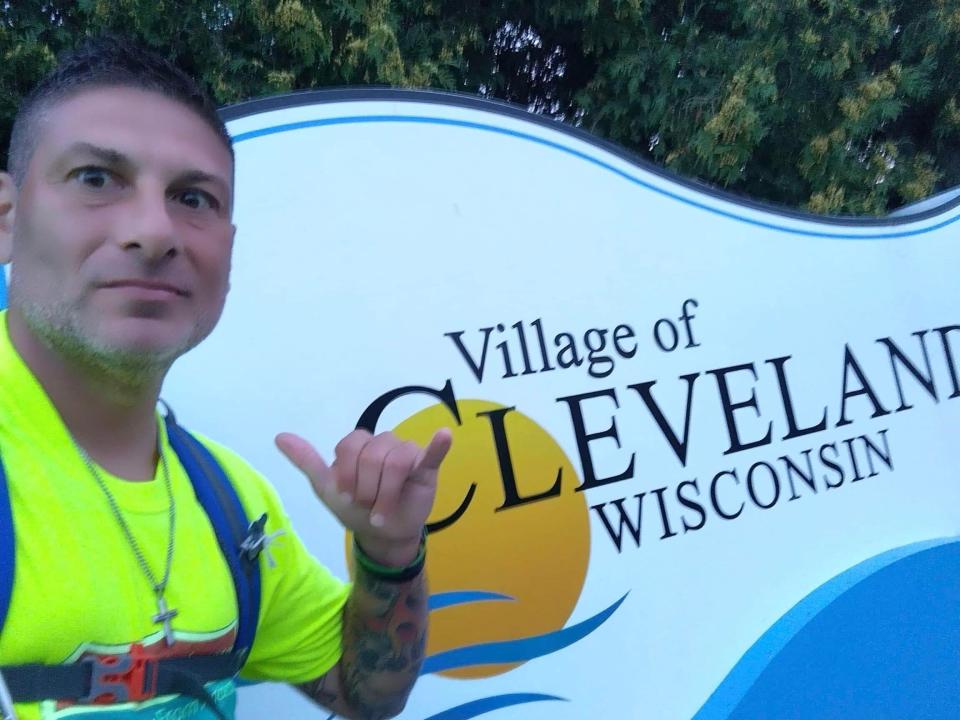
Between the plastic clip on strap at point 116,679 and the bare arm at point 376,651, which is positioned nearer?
the plastic clip on strap at point 116,679

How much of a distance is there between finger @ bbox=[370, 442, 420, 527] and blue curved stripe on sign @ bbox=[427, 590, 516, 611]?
0.79m

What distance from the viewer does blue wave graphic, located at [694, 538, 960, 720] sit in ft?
6.04

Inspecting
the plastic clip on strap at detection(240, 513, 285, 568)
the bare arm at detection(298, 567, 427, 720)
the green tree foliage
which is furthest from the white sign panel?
the green tree foliage

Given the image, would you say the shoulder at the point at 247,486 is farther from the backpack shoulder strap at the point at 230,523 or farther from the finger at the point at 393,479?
the finger at the point at 393,479

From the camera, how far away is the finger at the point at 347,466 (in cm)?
77

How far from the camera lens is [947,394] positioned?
230 cm

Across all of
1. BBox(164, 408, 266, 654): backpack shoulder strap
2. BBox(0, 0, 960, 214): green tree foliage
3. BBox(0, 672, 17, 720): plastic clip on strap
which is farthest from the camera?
BBox(0, 0, 960, 214): green tree foliage

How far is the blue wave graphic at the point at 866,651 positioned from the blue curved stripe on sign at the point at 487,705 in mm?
444

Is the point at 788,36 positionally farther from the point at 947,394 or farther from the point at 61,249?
the point at 61,249

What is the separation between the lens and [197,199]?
796mm

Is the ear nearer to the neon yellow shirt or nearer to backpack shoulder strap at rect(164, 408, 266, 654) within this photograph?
the neon yellow shirt

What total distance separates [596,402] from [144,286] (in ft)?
3.91

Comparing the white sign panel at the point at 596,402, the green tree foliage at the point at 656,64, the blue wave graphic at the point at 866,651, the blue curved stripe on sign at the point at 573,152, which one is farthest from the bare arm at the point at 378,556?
the green tree foliage at the point at 656,64

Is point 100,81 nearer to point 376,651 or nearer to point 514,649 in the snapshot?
point 376,651
